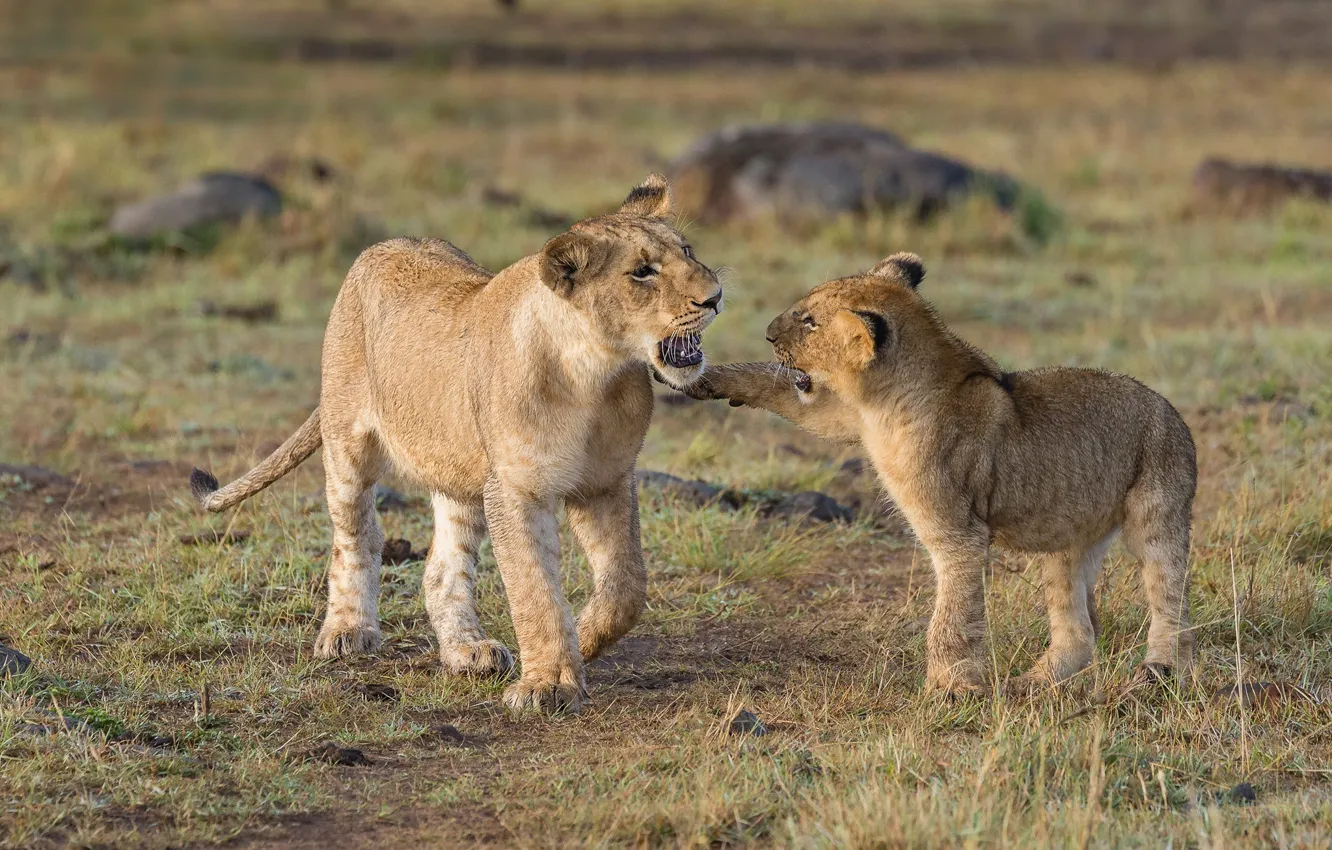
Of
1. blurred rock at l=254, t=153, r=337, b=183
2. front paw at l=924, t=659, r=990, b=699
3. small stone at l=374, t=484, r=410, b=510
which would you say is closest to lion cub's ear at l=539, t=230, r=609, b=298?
front paw at l=924, t=659, r=990, b=699

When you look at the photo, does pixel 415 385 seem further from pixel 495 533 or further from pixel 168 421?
pixel 168 421

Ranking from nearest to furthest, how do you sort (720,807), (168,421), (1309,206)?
(720,807), (168,421), (1309,206)

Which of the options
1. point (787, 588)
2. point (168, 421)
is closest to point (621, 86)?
point (168, 421)

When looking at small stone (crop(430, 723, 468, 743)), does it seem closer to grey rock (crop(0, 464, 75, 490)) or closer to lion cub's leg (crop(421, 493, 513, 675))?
lion cub's leg (crop(421, 493, 513, 675))

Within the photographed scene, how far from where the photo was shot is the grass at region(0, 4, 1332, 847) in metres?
4.20

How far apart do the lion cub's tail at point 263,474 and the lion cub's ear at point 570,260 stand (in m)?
1.56

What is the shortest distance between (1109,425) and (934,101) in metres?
23.0

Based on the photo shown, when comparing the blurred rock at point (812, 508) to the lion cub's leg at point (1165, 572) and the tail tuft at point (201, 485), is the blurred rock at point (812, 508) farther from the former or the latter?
the tail tuft at point (201, 485)

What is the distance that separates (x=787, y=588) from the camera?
639cm

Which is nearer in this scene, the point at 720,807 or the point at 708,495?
the point at 720,807

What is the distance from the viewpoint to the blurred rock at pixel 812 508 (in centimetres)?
709

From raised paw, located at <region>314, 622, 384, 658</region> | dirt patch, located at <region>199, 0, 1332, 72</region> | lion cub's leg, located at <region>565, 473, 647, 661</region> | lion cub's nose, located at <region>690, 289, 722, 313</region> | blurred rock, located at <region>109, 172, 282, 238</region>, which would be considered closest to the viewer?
lion cub's nose, located at <region>690, 289, 722, 313</region>

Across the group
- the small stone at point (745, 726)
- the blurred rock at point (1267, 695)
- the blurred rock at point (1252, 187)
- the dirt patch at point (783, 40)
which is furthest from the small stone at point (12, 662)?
the dirt patch at point (783, 40)

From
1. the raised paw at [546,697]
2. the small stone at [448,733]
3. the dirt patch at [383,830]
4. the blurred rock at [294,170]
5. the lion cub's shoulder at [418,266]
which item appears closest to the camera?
→ the dirt patch at [383,830]
